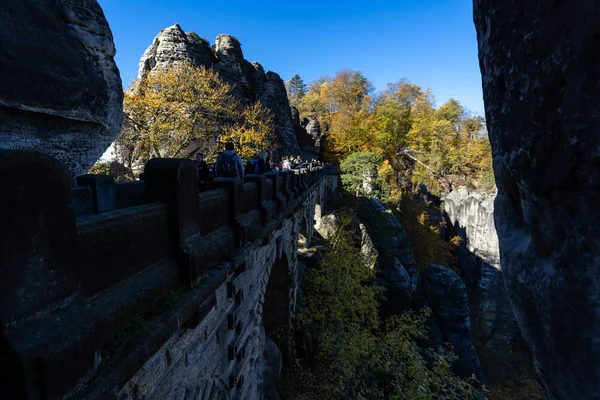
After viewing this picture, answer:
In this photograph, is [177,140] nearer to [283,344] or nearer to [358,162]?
[283,344]

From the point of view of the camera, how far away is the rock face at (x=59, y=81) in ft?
13.9

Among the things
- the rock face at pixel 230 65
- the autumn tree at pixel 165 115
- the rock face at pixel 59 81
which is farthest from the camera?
the rock face at pixel 230 65

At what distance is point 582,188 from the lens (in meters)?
1.93

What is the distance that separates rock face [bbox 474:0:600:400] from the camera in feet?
6.16

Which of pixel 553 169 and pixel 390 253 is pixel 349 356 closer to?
pixel 553 169

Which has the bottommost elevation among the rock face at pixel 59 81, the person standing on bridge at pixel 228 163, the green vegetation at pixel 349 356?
the green vegetation at pixel 349 356

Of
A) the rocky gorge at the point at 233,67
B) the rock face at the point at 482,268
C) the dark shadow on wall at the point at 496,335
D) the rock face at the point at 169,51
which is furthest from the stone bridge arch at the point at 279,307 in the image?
the rock face at the point at 482,268

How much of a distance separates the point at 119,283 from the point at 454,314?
851 inches

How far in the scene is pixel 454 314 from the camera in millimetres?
18172

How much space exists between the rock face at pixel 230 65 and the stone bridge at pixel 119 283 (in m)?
23.8

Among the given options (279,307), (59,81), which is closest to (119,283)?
(59,81)

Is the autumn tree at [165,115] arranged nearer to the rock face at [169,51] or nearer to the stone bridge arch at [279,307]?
the rock face at [169,51]

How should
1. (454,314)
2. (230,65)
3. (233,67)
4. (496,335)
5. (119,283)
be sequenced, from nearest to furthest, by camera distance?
(119,283)
(454,314)
(496,335)
(230,65)
(233,67)

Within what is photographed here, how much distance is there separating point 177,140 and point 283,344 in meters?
12.1
